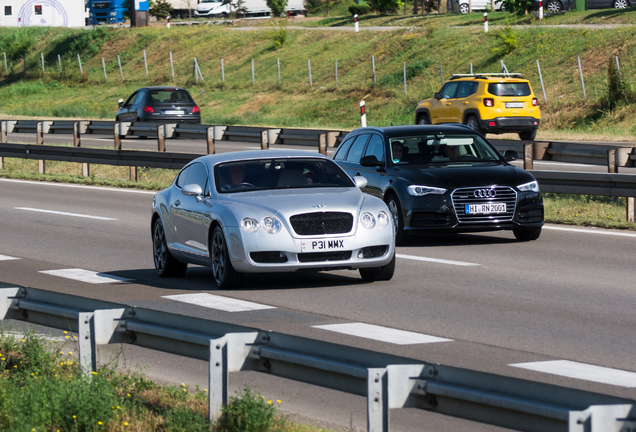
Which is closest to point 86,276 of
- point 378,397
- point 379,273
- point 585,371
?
point 379,273

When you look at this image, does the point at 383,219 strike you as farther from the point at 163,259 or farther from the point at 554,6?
the point at 554,6

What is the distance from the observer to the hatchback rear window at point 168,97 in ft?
119

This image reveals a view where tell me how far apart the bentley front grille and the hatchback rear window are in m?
26.7

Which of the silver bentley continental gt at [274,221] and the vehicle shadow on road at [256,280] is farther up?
the silver bentley continental gt at [274,221]

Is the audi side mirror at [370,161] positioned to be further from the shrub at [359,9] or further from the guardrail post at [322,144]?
the shrub at [359,9]

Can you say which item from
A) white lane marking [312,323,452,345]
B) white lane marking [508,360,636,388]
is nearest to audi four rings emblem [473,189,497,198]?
white lane marking [312,323,452,345]

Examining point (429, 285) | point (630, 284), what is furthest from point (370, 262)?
point (630, 284)

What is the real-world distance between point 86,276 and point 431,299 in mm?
3944

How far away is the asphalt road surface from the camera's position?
6.84 metres

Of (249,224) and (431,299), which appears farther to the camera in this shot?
(249,224)

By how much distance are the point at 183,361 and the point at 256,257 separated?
250cm

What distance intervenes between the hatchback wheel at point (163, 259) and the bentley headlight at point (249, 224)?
181 centimetres

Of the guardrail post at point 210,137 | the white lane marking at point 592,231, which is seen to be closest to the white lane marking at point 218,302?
the white lane marking at point 592,231

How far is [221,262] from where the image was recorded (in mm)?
10531
